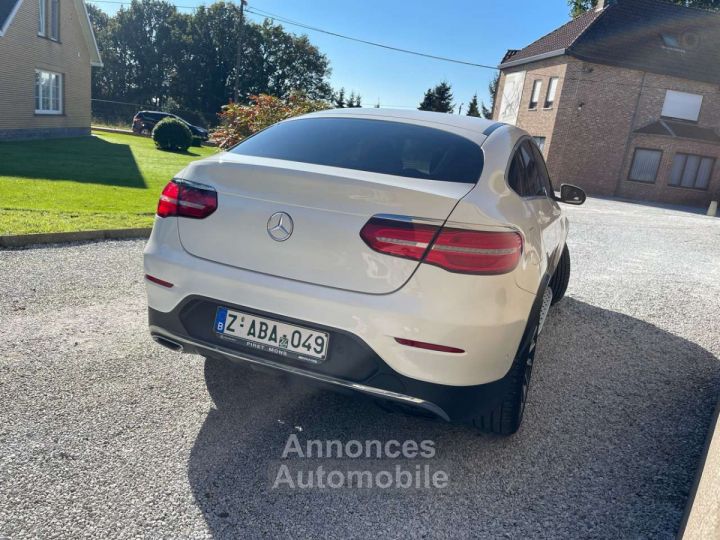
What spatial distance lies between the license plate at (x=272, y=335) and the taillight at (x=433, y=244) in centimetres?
49

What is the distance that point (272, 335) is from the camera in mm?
2539

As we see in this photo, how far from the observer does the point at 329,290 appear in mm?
2424

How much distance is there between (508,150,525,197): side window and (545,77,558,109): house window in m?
27.2

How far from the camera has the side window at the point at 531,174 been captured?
3.54 meters

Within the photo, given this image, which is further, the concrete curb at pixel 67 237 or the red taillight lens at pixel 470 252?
the concrete curb at pixel 67 237

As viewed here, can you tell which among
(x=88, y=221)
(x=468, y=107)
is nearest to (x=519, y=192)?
(x=88, y=221)

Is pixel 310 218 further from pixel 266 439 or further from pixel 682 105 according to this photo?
pixel 682 105

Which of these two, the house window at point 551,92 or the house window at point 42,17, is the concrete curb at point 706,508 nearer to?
the house window at point 42,17

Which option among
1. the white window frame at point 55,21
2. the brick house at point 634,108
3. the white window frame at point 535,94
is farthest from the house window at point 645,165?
the white window frame at point 55,21

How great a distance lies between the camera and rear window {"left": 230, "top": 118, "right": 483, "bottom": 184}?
2.80 m

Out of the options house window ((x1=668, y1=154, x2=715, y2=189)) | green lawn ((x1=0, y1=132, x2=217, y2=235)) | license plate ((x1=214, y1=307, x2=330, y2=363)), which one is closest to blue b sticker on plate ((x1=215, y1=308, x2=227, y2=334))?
license plate ((x1=214, y1=307, x2=330, y2=363))

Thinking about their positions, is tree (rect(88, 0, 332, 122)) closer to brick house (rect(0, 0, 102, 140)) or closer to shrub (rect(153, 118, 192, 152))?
A: brick house (rect(0, 0, 102, 140))

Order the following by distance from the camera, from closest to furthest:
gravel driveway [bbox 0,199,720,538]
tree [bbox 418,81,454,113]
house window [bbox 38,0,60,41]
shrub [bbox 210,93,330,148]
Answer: gravel driveway [bbox 0,199,720,538]
shrub [bbox 210,93,330,148]
house window [bbox 38,0,60,41]
tree [bbox 418,81,454,113]

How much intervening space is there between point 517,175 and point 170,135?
72.8 ft
